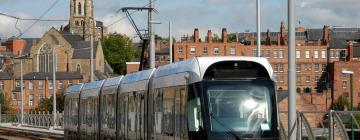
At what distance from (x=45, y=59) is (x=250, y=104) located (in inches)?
6103

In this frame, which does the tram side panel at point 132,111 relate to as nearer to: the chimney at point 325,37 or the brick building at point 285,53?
the brick building at point 285,53

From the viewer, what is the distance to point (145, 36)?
41031 mm

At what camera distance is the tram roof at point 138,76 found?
22.6 meters

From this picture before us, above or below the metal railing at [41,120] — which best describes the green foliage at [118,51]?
above

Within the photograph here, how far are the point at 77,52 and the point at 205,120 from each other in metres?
160

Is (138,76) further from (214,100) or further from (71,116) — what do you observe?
(71,116)

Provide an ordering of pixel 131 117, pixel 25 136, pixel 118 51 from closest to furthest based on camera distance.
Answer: pixel 131 117
pixel 25 136
pixel 118 51

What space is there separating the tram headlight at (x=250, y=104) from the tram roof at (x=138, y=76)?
5434mm

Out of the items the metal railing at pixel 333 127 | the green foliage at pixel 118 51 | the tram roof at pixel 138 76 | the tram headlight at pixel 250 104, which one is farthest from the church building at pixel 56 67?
the tram headlight at pixel 250 104

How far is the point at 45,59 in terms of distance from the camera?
557 feet

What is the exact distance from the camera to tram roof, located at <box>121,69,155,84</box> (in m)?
22.6

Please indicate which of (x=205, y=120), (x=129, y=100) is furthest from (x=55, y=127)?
(x=205, y=120)

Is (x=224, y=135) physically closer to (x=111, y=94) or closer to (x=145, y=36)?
(x=111, y=94)

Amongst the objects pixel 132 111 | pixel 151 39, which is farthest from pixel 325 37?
pixel 132 111
